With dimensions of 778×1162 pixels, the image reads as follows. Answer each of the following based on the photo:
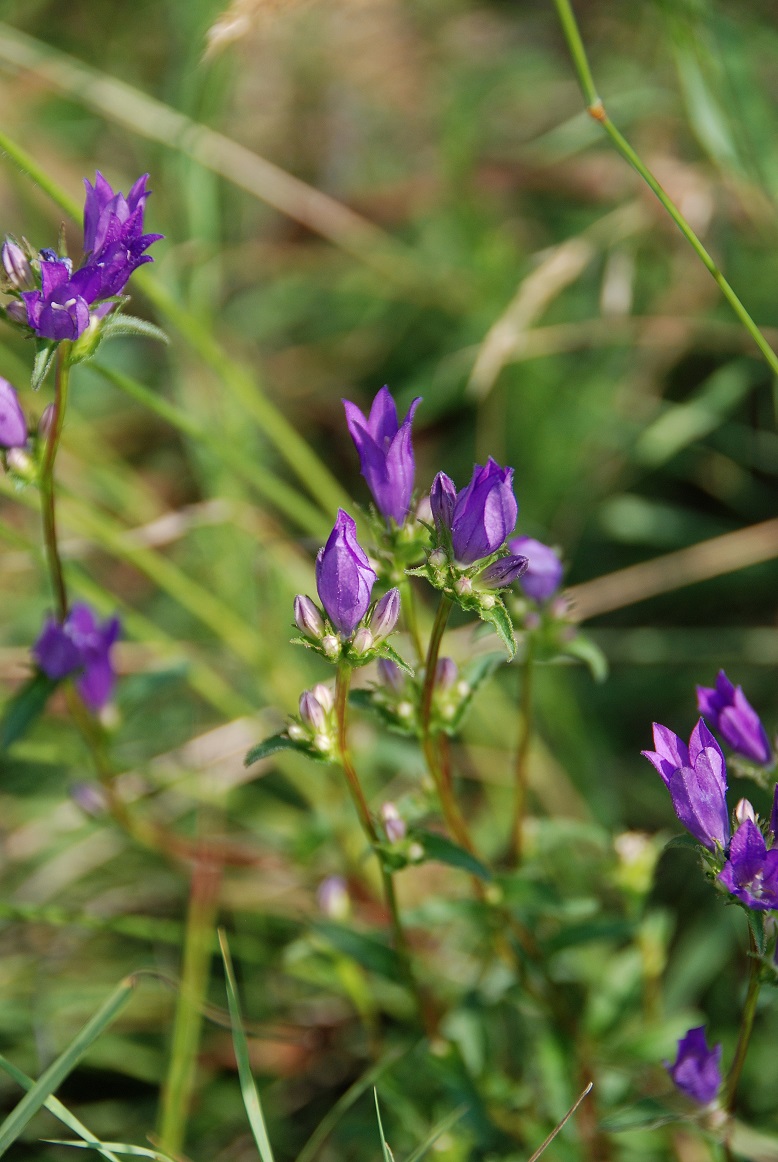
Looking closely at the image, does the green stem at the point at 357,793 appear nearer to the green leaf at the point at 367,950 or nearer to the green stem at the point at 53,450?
the green leaf at the point at 367,950

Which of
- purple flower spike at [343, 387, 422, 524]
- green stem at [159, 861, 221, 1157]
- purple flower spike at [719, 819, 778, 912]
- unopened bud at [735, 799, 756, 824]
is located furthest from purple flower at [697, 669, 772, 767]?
green stem at [159, 861, 221, 1157]

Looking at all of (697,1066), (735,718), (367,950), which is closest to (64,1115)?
(367,950)

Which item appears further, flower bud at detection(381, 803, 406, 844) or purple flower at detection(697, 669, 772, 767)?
flower bud at detection(381, 803, 406, 844)

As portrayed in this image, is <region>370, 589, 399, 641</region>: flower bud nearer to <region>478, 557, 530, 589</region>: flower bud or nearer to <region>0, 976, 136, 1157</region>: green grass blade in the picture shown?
<region>478, 557, 530, 589</region>: flower bud

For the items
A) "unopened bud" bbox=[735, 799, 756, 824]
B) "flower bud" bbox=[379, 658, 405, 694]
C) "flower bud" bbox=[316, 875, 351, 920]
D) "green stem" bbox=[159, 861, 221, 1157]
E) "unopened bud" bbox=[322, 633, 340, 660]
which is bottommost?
"green stem" bbox=[159, 861, 221, 1157]

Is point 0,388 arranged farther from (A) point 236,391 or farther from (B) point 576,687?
(B) point 576,687

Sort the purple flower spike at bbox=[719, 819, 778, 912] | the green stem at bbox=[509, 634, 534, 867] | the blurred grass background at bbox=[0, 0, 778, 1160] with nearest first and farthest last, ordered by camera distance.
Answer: the purple flower spike at bbox=[719, 819, 778, 912]
the green stem at bbox=[509, 634, 534, 867]
the blurred grass background at bbox=[0, 0, 778, 1160]

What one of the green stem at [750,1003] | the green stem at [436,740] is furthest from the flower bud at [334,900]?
the green stem at [750,1003]

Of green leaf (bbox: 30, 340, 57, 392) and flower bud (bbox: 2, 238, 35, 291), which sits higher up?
flower bud (bbox: 2, 238, 35, 291)
